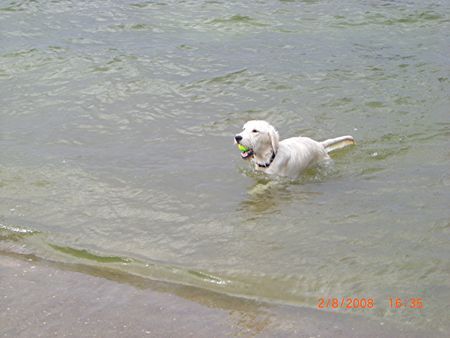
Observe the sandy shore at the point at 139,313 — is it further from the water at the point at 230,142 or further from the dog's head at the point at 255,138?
the dog's head at the point at 255,138

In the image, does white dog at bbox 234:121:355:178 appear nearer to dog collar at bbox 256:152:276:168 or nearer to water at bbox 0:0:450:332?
A: dog collar at bbox 256:152:276:168

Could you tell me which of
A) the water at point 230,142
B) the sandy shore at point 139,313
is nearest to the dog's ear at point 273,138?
the water at point 230,142

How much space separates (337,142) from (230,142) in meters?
1.52

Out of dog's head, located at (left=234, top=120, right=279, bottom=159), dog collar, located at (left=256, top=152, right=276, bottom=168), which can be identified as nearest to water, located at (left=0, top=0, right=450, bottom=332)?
dog collar, located at (left=256, top=152, right=276, bottom=168)

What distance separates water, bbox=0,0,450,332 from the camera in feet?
23.2

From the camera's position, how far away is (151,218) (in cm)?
814

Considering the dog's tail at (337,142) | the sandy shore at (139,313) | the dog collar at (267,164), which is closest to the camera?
the sandy shore at (139,313)

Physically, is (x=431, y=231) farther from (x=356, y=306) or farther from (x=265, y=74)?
(x=265, y=74)

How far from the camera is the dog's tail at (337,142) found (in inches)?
383
